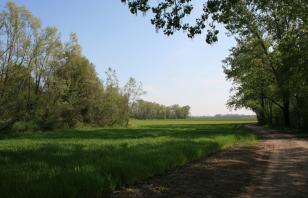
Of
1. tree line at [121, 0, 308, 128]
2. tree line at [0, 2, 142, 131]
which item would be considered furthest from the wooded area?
tree line at [121, 0, 308, 128]

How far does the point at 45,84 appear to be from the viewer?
192ft

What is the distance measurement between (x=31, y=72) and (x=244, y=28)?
2899 centimetres

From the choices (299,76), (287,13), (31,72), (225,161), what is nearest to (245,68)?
(299,76)

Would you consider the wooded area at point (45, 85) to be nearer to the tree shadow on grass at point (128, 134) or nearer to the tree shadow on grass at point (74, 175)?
the tree shadow on grass at point (128, 134)

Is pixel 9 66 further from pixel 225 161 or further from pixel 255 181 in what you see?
pixel 255 181

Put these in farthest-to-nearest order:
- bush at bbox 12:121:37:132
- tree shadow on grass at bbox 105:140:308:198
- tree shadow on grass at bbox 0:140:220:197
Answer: bush at bbox 12:121:37:132 → tree shadow on grass at bbox 105:140:308:198 → tree shadow on grass at bbox 0:140:220:197

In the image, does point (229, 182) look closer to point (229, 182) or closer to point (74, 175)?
point (229, 182)

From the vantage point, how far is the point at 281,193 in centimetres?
964

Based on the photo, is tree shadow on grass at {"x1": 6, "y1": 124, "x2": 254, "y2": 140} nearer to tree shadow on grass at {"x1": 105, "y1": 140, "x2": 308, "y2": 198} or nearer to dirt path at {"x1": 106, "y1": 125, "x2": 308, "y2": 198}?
dirt path at {"x1": 106, "y1": 125, "x2": 308, "y2": 198}

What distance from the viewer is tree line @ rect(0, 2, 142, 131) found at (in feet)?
157

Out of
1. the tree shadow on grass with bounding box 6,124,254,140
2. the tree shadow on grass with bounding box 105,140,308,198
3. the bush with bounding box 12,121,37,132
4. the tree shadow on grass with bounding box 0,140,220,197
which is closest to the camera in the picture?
the tree shadow on grass with bounding box 0,140,220,197

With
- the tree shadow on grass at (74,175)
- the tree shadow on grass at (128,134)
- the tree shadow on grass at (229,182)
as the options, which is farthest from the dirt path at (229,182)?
the tree shadow on grass at (128,134)

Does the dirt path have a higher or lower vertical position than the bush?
lower

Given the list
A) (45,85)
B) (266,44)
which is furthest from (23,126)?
(266,44)
